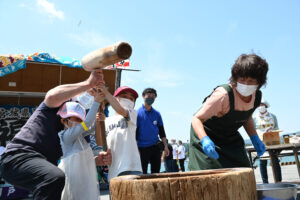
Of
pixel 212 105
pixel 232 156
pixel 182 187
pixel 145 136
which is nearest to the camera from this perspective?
pixel 182 187

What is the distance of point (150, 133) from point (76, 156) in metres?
1.86

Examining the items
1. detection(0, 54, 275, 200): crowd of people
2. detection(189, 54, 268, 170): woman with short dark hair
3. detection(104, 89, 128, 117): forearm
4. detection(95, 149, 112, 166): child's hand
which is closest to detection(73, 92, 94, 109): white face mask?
detection(0, 54, 275, 200): crowd of people

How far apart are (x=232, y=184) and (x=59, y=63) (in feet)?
19.1

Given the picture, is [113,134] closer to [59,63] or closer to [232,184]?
[232,184]

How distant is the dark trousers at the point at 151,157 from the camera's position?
405 cm

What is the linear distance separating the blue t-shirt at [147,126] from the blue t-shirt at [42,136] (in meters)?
2.00

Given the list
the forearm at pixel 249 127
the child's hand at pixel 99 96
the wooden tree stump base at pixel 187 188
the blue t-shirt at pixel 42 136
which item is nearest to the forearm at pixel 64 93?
the blue t-shirt at pixel 42 136

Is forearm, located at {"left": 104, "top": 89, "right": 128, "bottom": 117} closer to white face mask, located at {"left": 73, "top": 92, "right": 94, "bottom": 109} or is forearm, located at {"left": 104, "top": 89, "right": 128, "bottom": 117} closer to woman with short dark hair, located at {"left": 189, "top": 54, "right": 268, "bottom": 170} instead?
white face mask, located at {"left": 73, "top": 92, "right": 94, "bottom": 109}

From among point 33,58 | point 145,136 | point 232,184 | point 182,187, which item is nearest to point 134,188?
point 182,187

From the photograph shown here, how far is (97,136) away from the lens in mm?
Result: 2809

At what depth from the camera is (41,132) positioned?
6.59 feet

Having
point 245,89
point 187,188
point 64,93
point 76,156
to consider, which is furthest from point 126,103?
point 187,188

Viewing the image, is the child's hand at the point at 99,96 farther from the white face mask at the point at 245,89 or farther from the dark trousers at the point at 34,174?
the white face mask at the point at 245,89

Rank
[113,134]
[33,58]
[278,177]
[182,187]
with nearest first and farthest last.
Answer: [182,187], [113,134], [278,177], [33,58]
